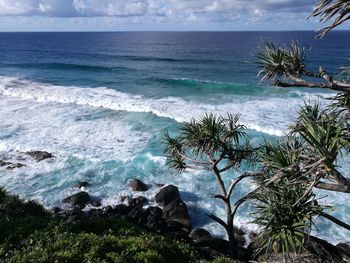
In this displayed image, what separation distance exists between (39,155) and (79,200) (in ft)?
21.3

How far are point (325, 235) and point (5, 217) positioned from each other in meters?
12.6

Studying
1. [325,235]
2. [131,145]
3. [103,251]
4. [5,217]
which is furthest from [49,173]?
[325,235]

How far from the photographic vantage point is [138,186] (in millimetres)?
19469

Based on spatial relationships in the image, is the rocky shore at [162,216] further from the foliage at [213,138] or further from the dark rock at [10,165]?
the dark rock at [10,165]

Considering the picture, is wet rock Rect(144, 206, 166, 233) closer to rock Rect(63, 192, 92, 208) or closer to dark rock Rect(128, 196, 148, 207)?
dark rock Rect(128, 196, 148, 207)

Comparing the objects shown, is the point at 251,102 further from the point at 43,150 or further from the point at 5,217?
the point at 5,217

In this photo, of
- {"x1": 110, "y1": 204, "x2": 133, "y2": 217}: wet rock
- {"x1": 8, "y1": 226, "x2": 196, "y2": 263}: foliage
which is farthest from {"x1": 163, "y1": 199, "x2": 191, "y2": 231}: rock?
{"x1": 8, "y1": 226, "x2": 196, "y2": 263}: foliage

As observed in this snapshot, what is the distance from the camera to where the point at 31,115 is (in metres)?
32.7

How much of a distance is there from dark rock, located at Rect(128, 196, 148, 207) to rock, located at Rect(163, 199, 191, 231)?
4.32 feet

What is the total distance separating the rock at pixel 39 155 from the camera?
896 inches

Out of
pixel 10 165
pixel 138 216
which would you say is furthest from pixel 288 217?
pixel 10 165

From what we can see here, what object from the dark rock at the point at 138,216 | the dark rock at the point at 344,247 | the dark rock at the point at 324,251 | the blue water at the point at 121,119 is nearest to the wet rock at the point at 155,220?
the dark rock at the point at 138,216

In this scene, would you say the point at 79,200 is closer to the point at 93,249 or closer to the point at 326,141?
the point at 93,249

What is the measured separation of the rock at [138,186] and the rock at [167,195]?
4.09 feet
